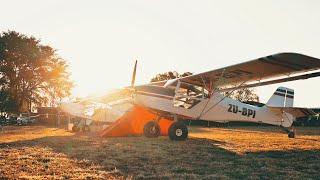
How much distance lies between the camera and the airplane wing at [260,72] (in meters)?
11.6

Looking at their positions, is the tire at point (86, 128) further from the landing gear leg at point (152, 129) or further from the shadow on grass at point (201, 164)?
the shadow on grass at point (201, 164)

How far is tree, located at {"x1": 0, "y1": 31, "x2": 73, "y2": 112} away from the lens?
49531 millimetres

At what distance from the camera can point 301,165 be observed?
8289mm

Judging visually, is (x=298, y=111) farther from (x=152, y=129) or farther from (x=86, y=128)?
(x=86, y=128)

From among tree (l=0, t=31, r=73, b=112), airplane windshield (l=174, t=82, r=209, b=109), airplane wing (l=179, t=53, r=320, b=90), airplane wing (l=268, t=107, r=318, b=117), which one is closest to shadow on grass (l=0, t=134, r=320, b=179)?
airplane wing (l=179, t=53, r=320, b=90)

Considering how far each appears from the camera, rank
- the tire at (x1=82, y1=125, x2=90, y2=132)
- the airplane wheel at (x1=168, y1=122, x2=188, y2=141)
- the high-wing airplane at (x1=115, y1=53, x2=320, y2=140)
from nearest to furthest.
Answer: the high-wing airplane at (x1=115, y1=53, x2=320, y2=140), the airplane wheel at (x1=168, y1=122, x2=188, y2=141), the tire at (x1=82, y1=125, x2=90, y2=132)

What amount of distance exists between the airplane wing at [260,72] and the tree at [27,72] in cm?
3764

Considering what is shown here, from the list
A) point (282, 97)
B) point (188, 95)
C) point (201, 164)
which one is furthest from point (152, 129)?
point (201, 164)

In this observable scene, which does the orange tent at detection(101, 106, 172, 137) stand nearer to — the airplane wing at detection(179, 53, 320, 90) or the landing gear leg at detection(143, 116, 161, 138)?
the landing gear leg at detection(143, 116, 161, 138)

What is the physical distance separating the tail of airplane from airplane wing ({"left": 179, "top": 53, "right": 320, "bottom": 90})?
4.55 m

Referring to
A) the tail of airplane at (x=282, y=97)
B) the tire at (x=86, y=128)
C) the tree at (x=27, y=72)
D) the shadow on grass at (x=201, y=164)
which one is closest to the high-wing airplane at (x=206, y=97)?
the tail of airplane at (x=282, y=97)

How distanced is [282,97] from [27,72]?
132 feet

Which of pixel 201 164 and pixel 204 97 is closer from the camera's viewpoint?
pixel 201 164

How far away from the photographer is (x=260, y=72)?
1402 centimetres
